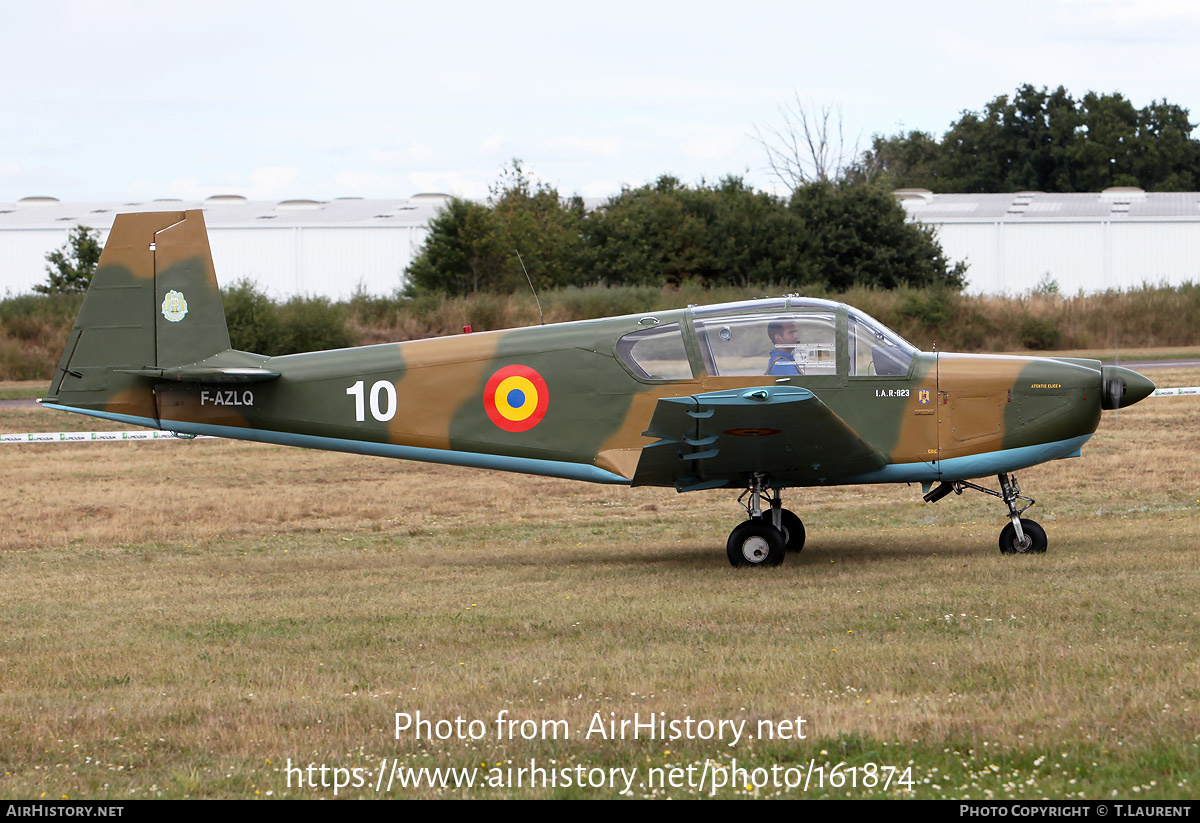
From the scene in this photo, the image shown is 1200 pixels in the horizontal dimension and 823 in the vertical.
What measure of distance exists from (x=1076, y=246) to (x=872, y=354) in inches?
1816

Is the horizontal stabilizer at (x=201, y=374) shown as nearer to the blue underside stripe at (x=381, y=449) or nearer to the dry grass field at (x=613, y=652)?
the blue underside stripe at (x=381, y=449)

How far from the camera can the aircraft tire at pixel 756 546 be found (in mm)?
10297

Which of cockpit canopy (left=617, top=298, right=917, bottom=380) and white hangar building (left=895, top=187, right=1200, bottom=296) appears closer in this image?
cockpit canopy (left=617, top=298, right=917, bottom=380)

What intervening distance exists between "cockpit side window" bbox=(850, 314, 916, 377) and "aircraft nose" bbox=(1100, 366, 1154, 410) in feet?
5.50

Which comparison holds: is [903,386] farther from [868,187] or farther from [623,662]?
[868,187]

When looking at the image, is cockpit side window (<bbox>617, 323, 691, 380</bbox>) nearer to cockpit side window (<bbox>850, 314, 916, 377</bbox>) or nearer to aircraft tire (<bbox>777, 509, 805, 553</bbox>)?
cockpit side window (<bbox>850, 314, 916, 377</bbox>)

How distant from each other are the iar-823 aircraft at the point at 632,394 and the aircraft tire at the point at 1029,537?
0.7 inches

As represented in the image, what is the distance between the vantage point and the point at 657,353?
418 inches

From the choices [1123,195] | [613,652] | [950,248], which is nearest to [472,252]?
[950,248]

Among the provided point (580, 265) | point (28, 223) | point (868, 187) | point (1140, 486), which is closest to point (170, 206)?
point (28, 223)

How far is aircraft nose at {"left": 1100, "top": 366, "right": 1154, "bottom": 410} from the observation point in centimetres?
1015

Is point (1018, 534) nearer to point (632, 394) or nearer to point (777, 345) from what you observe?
point (777, 345)

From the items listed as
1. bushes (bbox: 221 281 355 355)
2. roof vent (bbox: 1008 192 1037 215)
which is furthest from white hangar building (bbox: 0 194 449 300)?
roof vent (bbox: 1008 192 1037 215)

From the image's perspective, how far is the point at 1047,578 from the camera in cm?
882
